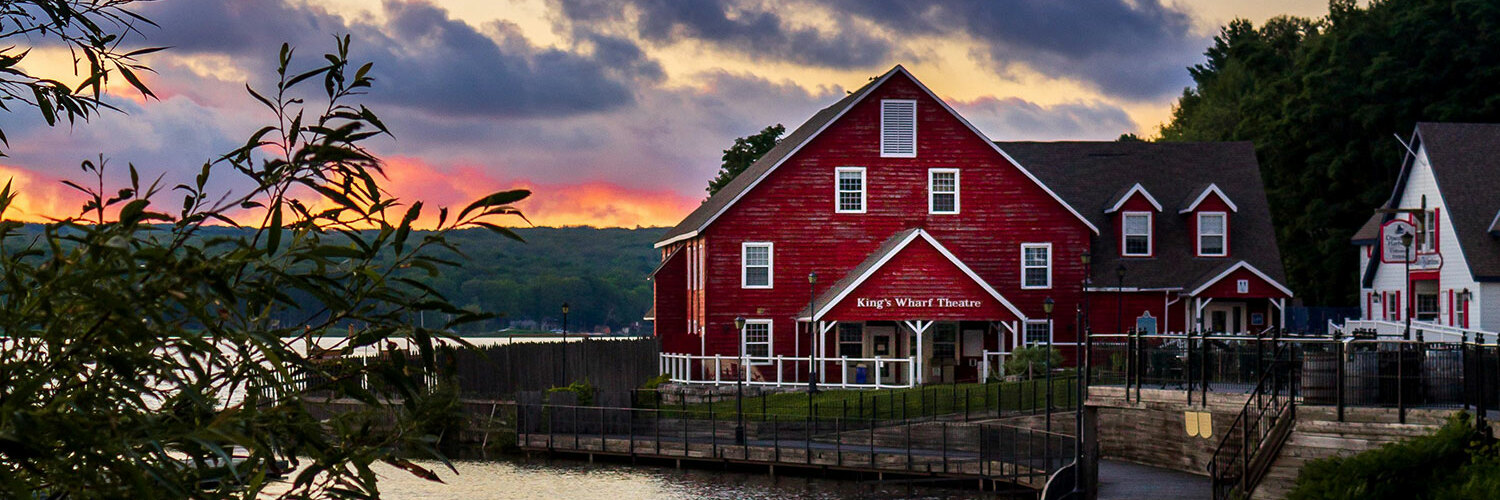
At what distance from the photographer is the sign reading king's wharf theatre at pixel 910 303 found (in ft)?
161

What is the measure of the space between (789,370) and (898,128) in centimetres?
795

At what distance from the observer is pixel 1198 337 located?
26781mm

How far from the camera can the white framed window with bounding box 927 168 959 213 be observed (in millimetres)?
52000

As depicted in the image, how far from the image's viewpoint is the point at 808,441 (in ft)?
140

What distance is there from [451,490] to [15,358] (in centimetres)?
3650

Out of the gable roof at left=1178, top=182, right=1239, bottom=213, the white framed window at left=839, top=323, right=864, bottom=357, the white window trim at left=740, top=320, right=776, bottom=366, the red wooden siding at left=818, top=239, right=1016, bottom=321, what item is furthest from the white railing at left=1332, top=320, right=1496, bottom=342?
the white window trim at left=740, top=320, right=776, bottom=366

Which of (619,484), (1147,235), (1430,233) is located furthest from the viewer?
(1147,235)

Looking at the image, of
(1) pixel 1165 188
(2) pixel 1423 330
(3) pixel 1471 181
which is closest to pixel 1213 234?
(1) pixel 1165 188

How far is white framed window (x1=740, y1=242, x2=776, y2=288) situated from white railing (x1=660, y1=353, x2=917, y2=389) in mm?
2352

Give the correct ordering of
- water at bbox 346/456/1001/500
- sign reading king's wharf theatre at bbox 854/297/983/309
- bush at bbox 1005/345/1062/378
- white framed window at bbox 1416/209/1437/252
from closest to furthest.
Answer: water at bbox 346/456/1001/500 → bush at bbox 1005/345/1062/378 → sign reading king's wharf theatre at bbox 854/297/983/309 → white framed window at bbox 1416/209/1437/252

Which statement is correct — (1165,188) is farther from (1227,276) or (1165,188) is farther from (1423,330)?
(1423,330)

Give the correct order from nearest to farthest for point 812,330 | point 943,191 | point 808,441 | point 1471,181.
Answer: point 808,441
point 812,330
point 1471,181
point 943,191

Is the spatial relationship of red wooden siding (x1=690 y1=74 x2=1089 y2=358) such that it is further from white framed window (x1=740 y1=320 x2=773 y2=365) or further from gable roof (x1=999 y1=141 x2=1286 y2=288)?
gable roof (x1=999 y1=141 x2=1286 y2=288)

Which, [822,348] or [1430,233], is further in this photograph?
[1430,233]
